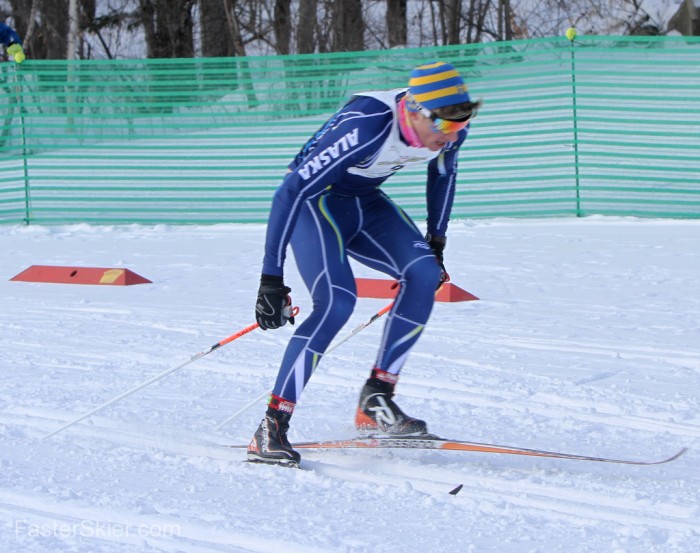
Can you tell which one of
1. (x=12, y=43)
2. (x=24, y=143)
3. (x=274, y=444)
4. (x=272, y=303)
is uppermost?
(x=12, y=43)

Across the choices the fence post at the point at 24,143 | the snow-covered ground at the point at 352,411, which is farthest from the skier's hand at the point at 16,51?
the snow-covered ground at the point at 352,411

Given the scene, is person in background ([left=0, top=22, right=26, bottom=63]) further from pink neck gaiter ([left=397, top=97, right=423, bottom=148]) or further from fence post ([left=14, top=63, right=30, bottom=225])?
pink neck gaiter ([left=397, top=97, right=423, bottom=148])

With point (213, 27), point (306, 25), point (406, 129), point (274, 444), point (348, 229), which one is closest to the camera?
point (406, 129)

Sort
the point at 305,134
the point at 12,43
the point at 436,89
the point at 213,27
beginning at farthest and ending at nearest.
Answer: the point at 213,27 → the point at 305,134 → the point at 12,43 → the point at 436,89

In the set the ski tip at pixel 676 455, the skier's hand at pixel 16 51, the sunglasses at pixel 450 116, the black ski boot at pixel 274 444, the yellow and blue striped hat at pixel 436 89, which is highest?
the skier's hand at pixel 16 51

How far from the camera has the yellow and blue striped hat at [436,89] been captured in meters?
3.58

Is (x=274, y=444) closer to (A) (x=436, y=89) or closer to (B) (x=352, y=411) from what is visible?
(B) (x=352, y=411)

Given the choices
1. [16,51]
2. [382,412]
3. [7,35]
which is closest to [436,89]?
[382,412]

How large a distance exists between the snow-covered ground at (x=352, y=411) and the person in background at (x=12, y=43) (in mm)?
4503

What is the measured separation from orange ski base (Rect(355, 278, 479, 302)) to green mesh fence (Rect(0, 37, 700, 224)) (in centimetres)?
392

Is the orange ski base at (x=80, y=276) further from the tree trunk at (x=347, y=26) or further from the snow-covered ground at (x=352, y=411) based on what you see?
the tree trunk at (x=347, y=26)

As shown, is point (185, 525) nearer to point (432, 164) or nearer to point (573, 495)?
point (573, 495)

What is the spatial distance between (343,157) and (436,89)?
40 centimetres

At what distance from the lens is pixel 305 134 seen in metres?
13.3
